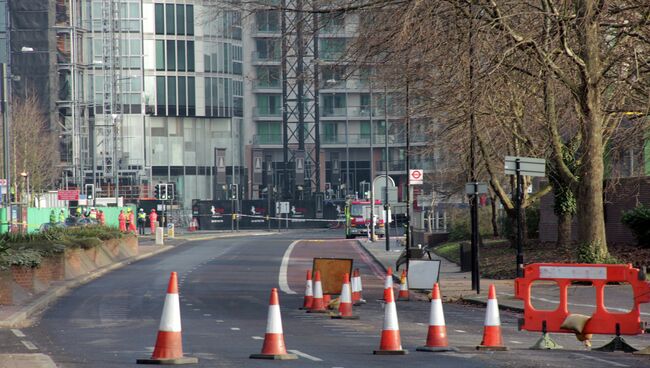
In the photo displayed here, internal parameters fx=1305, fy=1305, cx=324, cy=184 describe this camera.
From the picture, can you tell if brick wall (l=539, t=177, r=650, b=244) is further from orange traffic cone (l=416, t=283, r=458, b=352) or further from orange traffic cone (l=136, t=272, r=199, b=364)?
orange traffic cone (l=136, t=272, r=199, b=364)

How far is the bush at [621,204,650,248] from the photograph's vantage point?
37469mm

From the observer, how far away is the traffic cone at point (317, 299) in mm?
24453

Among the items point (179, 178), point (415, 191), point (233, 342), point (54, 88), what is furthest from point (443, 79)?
point (179, 178)

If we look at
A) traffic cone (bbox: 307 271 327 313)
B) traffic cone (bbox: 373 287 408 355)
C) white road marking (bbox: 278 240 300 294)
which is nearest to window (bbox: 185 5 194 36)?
white road marking (bbox: 278 240 300 294)

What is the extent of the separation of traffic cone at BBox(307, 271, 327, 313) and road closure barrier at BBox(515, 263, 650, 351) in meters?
7.30

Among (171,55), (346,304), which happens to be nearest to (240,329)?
(346,304)

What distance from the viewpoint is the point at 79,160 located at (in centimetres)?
9688

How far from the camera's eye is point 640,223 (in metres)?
37.7

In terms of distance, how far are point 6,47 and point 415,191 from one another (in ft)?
145

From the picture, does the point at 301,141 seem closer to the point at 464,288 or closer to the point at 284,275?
the point at 284,275

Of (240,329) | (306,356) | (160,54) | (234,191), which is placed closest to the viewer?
(306,356)

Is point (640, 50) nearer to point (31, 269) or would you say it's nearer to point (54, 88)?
point (31, 269)

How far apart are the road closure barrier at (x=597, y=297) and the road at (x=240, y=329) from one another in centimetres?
43

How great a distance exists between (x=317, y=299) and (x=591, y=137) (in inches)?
338
